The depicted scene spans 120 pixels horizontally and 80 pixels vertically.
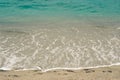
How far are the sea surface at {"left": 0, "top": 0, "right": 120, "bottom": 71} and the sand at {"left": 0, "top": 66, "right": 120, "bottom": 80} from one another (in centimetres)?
81

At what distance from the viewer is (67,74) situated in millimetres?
10695

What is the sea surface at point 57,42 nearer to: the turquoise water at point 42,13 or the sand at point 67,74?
the turquoise water at point 42,13

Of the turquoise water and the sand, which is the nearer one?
the sand

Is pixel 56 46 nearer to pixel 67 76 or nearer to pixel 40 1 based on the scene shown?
pixel 67 76

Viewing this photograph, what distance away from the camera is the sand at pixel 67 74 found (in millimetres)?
10008

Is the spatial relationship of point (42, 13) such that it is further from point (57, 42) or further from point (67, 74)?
point (67, 74)

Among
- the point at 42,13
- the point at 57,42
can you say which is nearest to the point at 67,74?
the point at 57,42

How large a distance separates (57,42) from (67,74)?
5.10 metres

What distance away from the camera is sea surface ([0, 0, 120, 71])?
1255cm

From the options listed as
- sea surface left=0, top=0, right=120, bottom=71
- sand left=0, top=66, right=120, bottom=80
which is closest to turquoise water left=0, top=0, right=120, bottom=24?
sea surface left=0, top=0, right=120, bottom=71

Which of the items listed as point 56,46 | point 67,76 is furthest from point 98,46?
point 67,76

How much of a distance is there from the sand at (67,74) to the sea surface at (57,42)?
81 centimetres

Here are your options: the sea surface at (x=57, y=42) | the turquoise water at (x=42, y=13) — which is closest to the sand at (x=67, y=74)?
the sea surface at (x=57, y=42)

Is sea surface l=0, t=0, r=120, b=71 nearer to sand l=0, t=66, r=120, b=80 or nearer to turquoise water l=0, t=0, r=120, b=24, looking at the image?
turquoise water l=0, t=0, r=120, b=24
